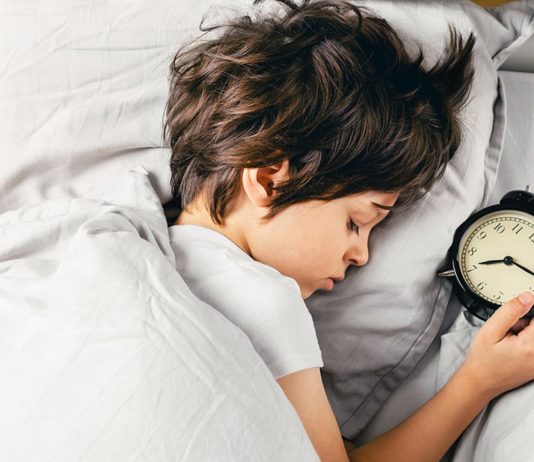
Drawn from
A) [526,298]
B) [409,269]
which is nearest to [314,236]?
[409,269]

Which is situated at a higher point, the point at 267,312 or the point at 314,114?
the point at 314,114

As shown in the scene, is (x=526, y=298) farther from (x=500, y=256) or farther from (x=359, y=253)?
(x=359, y=253)

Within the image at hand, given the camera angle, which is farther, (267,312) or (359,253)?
(359,253)

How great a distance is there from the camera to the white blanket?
28.3 inches

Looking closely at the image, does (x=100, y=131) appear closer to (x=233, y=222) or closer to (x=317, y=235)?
(x=233, y=222)

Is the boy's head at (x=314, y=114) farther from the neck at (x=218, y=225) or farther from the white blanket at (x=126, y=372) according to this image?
the white blanket at (x=126, y=372)

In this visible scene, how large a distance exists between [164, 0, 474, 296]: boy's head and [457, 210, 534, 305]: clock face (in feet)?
0.36

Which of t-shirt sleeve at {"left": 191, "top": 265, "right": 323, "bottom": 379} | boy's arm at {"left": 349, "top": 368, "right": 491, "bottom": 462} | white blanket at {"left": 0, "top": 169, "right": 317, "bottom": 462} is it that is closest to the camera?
white blanket at {"left": 0, "top": 169, "right": 317, "bottom": 462}

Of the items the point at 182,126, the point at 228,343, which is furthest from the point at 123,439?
the point at 182,126

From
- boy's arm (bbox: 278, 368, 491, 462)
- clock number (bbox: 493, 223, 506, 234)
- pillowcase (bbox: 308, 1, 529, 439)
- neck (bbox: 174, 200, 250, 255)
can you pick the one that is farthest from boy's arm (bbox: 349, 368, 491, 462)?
neck (bbox: 174, 200, 250, 255)

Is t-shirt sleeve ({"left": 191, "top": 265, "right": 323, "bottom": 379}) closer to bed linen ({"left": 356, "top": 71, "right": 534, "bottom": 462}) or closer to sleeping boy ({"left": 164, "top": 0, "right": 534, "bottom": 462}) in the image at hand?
sleeping boy ({"left": 164, "top": 0, "right": 534, "bottom": 462})

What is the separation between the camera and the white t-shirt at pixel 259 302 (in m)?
0.88

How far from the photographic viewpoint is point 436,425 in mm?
1005

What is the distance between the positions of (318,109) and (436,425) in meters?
0.45
